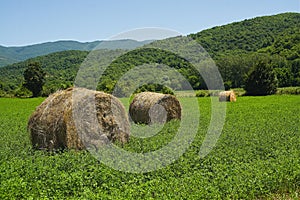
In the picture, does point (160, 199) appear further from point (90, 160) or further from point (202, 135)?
point (202, 135)

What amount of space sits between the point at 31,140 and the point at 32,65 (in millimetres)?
53966

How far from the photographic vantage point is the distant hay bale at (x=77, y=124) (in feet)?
33.0

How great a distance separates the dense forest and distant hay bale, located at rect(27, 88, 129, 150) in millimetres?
23188

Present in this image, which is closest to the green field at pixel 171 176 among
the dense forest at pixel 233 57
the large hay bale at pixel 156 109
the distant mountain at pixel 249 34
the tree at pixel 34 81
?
the large hay bale at pixel 156 109

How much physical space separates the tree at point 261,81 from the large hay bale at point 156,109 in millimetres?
31065

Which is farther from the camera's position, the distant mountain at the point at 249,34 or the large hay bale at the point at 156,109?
the distant mountain at the point at 249,34

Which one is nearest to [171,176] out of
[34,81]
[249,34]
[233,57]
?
[34,81]

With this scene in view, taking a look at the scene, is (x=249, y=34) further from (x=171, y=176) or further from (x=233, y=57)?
(x=171, y=176)

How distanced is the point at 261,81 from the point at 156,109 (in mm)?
32118

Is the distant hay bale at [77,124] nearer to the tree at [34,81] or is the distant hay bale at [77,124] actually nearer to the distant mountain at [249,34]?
the tree at [34,81]

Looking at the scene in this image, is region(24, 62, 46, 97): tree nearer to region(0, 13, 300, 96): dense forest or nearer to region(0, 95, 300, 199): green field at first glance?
region(0, 13, 300, 96): dense forest

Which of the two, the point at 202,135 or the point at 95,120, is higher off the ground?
the point at 95,120

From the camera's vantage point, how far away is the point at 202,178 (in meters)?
7.29

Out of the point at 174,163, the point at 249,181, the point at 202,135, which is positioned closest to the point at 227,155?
the point at 174,163
